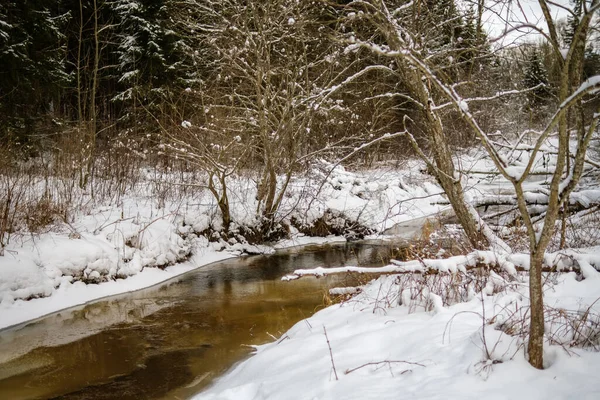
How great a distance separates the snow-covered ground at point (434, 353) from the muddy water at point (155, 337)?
76cm

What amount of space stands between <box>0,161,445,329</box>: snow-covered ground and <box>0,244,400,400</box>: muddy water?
50 centimetres

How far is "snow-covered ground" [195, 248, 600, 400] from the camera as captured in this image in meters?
2.47

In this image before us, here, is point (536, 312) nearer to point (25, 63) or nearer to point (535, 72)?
point (535, 72)

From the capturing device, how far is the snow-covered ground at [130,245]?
6797 millimetres

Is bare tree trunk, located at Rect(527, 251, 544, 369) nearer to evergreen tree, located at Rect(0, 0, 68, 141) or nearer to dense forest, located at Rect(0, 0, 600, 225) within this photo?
dense forest, located at Rect(0, 0, 600, 225)

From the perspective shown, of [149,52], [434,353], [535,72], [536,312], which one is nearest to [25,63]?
[149,52]

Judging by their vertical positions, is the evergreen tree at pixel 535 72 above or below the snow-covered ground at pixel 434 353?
above

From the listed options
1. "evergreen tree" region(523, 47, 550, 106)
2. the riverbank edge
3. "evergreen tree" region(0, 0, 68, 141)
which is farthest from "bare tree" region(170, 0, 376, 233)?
"evergreen tree" region(0, 0, 68, 141)

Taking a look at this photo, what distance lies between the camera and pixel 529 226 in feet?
7.74

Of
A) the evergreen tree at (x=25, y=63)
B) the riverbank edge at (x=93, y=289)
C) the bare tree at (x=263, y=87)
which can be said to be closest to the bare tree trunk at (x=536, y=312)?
the riverbank edge at (x=93, y=289)

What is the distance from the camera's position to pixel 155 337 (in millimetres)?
5902

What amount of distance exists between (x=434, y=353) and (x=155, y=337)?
13.9 ft

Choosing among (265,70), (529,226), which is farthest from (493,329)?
(265,70)

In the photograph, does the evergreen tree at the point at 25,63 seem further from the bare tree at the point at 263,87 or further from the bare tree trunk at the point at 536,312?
the bare tree trunk at the point at 536,312
